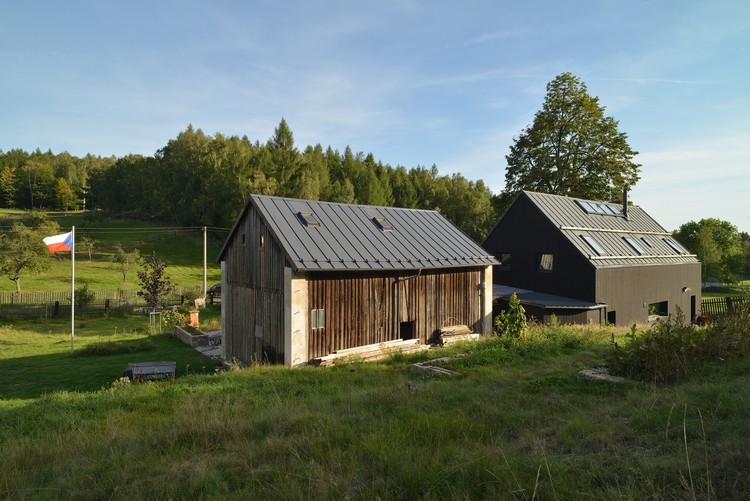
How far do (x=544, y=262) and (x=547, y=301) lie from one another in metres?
3.93

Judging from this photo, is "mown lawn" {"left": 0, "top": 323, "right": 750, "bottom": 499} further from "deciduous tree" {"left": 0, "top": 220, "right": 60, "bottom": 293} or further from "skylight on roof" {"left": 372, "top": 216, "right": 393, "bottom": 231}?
"deciduous tree" {"left": 0, "top": 220, "right": 60, "bottom": 293}

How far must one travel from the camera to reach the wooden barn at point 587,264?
21.7m

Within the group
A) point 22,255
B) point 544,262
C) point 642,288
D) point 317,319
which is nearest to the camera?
point 317,319

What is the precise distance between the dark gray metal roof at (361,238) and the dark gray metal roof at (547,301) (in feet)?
14.2

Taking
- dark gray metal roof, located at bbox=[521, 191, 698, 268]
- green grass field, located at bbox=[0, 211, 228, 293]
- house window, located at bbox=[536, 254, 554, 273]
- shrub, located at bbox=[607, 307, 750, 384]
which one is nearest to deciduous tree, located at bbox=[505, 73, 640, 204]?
dark gray metal roof, located at bbox=[521, 191, 698, 268]

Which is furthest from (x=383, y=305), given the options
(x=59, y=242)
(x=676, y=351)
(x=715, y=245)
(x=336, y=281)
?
(x=715, y=245)

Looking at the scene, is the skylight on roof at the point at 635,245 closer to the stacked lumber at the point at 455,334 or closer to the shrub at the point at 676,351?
the stacked lumber at the point at 455,334

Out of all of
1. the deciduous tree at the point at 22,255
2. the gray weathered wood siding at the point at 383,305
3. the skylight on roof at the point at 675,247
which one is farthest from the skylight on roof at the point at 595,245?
the deciduous tree at the point at 22,255

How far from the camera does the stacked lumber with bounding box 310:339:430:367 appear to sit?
13.9 meters

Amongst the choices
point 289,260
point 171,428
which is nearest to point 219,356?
point 289,260

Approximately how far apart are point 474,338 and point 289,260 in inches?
333

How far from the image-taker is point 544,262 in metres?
25.0

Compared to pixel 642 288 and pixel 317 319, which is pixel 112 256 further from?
pixel 642 288

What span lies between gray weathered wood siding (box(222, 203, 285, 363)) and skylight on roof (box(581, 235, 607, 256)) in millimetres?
17271
